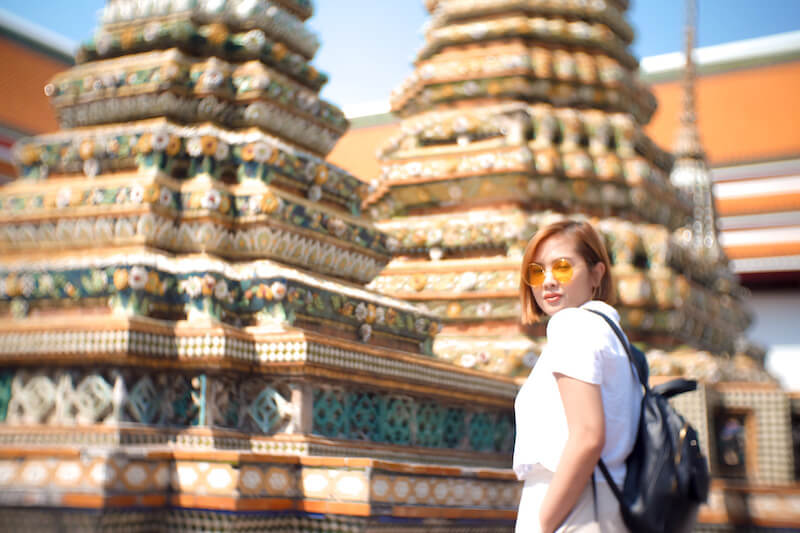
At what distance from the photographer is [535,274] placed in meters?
2.67

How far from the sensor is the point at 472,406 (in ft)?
22.7

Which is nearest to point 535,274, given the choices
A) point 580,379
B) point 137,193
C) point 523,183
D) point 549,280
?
point 549,280

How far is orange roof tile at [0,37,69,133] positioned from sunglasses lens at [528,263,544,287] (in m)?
11.1

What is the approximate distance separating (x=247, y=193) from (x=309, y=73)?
136 cm

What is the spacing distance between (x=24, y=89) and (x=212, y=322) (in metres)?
8.73

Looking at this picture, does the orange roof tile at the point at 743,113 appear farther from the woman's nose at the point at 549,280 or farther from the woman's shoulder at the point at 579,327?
the woman's shoulder at the point at 579,327

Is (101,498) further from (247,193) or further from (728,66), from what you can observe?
(728,66)

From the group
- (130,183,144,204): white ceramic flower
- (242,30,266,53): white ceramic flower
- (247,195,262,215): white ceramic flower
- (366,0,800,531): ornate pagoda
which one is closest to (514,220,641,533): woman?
(247,195,262,215): white ceramic flower

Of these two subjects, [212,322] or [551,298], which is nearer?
[551,298]

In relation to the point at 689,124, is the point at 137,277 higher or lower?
lower

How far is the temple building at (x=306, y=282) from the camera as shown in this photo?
469 centimetres

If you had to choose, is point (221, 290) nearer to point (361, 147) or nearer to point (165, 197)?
point (165, 197)

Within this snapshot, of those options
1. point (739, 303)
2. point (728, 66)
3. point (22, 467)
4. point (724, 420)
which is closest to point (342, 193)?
point (22, 467)

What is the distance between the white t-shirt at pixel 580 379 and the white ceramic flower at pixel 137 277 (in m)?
3.26
